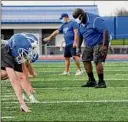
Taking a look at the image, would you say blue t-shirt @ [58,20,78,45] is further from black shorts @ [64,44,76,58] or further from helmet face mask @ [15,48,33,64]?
helmet face mask @ [15,48,33,64]

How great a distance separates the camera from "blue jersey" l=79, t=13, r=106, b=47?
35.7ft

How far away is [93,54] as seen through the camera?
10875 mm

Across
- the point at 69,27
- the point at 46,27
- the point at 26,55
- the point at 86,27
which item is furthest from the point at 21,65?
the point at 46,27

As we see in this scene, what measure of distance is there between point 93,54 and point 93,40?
0.28 meters

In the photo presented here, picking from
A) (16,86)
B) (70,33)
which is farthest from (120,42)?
(16,86)

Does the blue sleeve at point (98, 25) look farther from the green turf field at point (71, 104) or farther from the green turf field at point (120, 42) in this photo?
the green turf field at point (120, 42)

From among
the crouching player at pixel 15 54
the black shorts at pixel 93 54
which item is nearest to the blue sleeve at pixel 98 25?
the black shorts at pixel 93 54

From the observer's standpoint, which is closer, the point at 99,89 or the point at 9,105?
the point at 9,105

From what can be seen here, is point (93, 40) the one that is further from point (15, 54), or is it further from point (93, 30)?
point (15, 54)

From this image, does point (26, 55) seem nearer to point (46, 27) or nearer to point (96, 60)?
point (96, 60)

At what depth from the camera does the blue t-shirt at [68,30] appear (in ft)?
48.3

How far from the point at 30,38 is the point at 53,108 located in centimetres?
97

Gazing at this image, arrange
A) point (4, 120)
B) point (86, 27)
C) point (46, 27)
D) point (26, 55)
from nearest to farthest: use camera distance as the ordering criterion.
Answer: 1. point (4, 120)
2. point (26, 55)
3. point (86, 27)
4. point (46, 27)

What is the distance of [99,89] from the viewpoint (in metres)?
10.3
